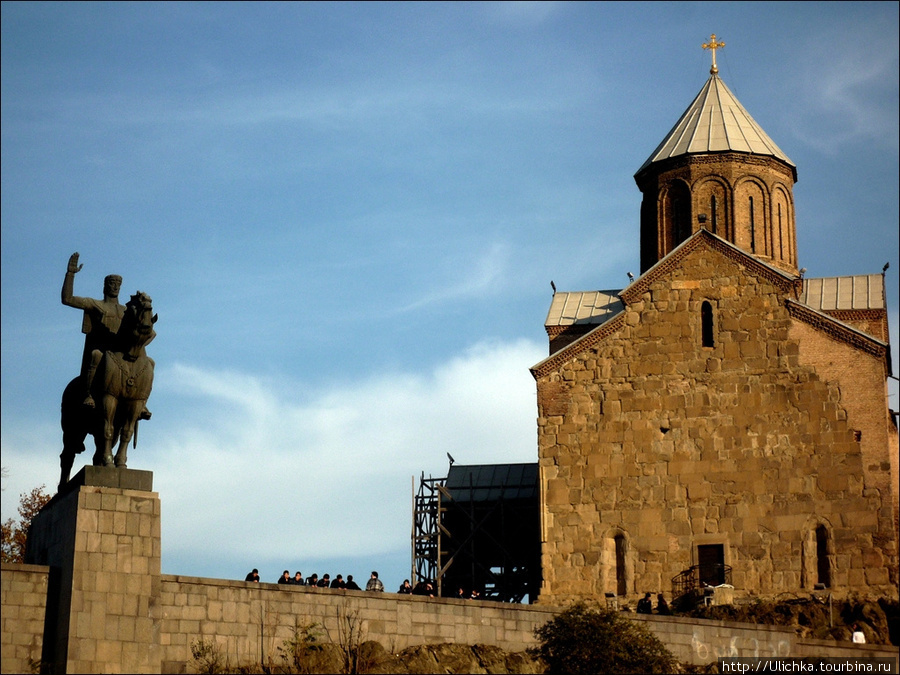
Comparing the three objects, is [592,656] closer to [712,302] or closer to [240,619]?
[240,619]

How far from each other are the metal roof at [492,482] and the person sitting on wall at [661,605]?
6.76 metres

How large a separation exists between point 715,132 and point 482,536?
11.9 metres

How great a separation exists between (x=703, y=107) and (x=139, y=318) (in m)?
23.5

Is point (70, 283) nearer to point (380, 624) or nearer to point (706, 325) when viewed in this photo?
point (380, 624)

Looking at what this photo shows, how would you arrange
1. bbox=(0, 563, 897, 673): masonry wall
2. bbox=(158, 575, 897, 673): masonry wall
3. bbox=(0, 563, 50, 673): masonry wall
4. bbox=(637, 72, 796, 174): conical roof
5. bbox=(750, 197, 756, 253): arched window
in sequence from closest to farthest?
bbox=(0, 563, 50, 673): masonry wall → bbox=(0, 563, 897, 673): masonry wall → bbox=(158, 575, 897, 673): masonry wall → bbox=(750, 197, 756, 253): arched window → bbox=(637, 72, 796, 174): conical roof

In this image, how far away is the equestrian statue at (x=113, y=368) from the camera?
20562 millimetres

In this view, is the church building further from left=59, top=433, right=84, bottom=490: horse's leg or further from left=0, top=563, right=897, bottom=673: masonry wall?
left=59, top=433, right=84, bottom=490: horse's leg

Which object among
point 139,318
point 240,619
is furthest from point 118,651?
point 139,318

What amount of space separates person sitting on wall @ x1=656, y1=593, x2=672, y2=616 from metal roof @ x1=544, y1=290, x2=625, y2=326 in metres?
8.99

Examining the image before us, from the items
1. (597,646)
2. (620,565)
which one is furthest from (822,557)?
(597,646)

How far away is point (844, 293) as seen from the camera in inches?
1503

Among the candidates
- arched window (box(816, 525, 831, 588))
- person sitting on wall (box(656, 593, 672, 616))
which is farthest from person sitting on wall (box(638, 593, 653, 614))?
arched window (box(816, 525, 831, 588))

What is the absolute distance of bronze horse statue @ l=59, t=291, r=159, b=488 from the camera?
2058cm

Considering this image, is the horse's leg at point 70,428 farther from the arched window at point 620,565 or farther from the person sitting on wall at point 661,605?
the arched window at point 620,565
